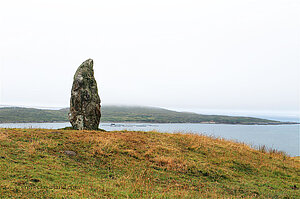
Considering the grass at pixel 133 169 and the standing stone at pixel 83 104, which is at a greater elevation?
the standing stone at pixel 83 104

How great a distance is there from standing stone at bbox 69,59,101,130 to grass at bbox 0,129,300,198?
246 cm

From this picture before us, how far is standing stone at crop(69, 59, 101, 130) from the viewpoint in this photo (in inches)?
673

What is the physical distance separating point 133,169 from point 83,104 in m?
8.82

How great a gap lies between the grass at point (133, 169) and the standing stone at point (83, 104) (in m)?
2.46

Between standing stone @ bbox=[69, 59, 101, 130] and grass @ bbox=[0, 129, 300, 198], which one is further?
standing stone @ bbox=[69, 59, 101, 130]

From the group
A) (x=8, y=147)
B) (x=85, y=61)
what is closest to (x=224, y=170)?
(x=8, y=147)

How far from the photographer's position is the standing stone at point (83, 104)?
A: 56.1 feet

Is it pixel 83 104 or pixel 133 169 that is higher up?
pixel 83 104

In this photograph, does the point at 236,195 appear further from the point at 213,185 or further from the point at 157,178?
the point at 157,178

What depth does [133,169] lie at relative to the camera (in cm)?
1043

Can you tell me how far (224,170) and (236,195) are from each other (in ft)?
9.46

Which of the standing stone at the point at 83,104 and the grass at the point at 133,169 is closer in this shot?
the grass at the point at 133,169

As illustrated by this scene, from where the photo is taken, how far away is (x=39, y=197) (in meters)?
6.23

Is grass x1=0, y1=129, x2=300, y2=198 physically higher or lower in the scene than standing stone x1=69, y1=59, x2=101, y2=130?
lower
